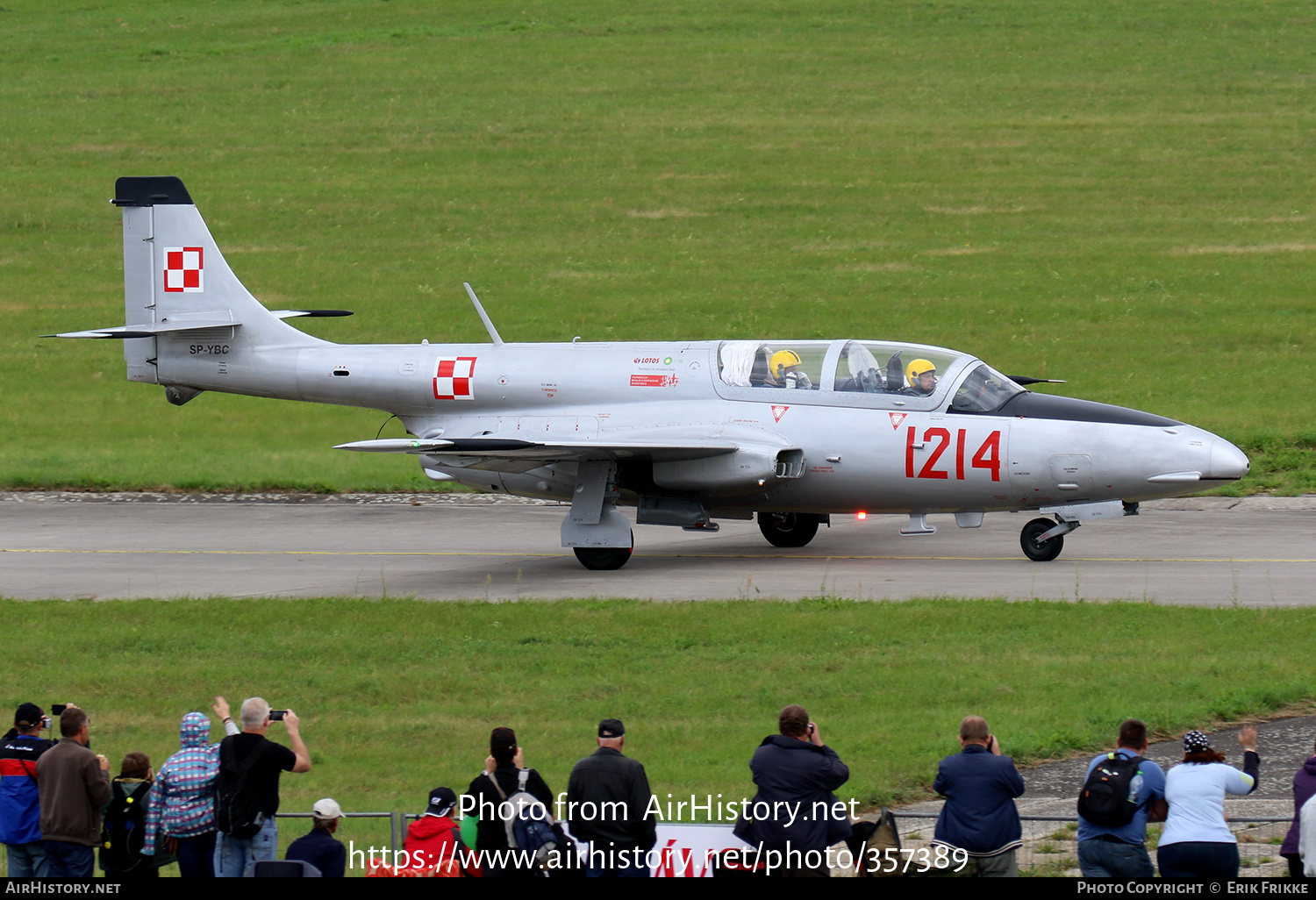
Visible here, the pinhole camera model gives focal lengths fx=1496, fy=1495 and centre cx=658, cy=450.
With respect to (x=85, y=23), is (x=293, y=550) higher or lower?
lower

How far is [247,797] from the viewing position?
866 centimetres

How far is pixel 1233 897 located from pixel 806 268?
34.3m

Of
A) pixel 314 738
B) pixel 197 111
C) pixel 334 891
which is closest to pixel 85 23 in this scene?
pixel 197 111

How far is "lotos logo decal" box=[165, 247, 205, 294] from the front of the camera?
878 inches

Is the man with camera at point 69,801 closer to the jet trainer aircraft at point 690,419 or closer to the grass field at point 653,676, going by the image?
the grass field at point 653,676

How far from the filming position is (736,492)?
19781 mm

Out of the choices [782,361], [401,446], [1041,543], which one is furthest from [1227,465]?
[401,446]

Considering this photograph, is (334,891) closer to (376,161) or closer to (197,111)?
(376,161)

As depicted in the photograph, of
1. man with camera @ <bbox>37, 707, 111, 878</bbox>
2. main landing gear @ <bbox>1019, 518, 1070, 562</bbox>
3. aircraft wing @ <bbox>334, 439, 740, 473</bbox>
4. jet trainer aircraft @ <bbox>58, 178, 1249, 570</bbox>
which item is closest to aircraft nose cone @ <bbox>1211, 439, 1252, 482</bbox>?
jet trainer aircraft @ <bbox>58, 178, 1249, 570</bbox>

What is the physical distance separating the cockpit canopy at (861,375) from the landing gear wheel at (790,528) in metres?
2.52

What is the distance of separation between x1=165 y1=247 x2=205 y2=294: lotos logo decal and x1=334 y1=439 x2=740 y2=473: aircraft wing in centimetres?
486

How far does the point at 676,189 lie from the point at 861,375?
2964cm

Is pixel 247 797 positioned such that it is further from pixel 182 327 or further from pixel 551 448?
pixel 182 327

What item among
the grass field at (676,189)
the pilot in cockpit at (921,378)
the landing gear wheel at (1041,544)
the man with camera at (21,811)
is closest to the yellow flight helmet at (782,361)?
the pilot in cockpit at (921,378)
